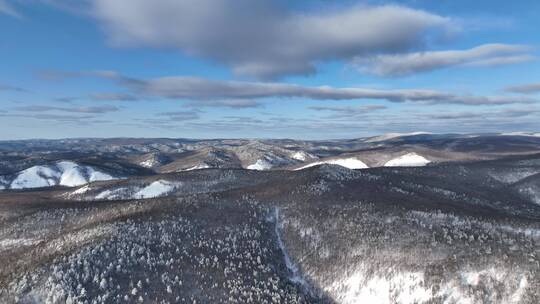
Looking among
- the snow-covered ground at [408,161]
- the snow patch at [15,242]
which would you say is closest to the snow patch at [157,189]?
the snow patch at [15,242]

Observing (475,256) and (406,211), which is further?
(406,211)

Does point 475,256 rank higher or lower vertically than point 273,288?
higher

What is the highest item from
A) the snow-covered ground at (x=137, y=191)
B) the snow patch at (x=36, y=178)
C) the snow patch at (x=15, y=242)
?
the snow-covered ground at (x=137, y=191)

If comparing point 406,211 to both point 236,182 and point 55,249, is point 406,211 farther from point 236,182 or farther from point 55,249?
point 236,182

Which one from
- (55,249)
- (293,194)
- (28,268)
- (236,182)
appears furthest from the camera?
(236,182)

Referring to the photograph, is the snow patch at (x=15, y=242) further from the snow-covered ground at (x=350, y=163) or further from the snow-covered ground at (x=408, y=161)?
the snow-covered ground at (x=408, y=161)

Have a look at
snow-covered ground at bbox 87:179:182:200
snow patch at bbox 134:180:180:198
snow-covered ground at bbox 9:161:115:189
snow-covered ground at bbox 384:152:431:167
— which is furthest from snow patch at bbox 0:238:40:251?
snow-covered ground at bbox 384:152:431:167

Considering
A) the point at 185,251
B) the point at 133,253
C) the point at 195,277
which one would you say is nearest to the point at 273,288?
the point at 195,277
